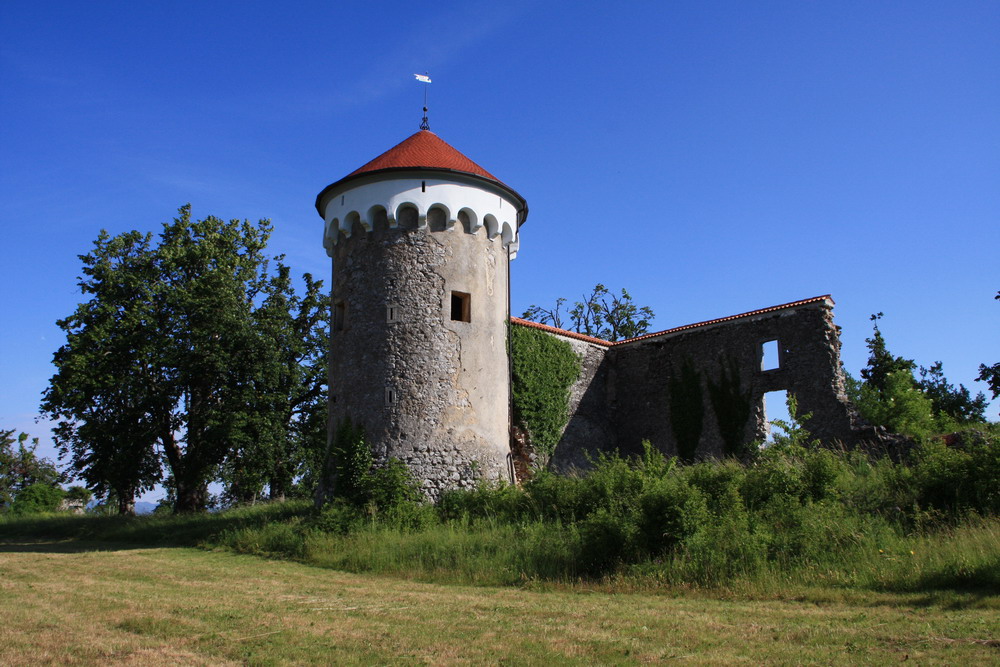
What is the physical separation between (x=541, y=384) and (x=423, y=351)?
4162 mm

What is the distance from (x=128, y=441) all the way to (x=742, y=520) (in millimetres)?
19809

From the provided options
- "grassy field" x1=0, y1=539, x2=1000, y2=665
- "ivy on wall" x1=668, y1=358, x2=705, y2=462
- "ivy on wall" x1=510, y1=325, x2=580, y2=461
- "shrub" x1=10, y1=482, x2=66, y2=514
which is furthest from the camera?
"shrub" x1=10, y1=482, x2=66, y2=514

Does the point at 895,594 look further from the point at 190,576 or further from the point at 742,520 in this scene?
the point at 190,576

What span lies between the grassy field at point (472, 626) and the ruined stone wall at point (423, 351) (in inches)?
206

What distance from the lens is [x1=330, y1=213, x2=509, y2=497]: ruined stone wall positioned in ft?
52.5

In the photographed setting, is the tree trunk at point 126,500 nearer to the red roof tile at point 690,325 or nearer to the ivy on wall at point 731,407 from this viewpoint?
the red roof tile at point 690,325

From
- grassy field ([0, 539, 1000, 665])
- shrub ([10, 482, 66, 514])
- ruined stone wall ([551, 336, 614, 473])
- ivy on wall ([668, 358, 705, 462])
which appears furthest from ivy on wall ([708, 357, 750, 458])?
shrub ([10, 482, 66, 514])

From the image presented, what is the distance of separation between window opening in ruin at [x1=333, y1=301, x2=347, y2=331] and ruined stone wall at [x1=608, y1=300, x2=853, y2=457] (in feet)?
26.5

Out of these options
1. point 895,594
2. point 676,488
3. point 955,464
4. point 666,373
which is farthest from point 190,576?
point 666,373

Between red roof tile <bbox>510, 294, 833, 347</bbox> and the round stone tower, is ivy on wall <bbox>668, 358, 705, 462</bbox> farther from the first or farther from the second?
the round stone tower

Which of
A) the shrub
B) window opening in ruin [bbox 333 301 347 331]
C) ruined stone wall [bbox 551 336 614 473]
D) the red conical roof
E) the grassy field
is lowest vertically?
the grassy field

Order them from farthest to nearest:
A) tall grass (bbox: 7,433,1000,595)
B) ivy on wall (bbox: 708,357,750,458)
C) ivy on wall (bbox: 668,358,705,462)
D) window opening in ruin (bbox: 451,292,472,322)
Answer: ivy on wall (bbox: 668,358,705,462) < ivy on wall (bbox: 708,357,750,458) < window opening in ruin (bbox: 451,292,472,322) < tall grass (bbox: 7,433,1000,595)

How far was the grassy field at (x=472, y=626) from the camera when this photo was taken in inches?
254

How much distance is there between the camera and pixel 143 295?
2495cm
